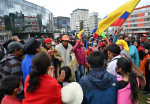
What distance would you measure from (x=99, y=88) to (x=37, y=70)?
85cm

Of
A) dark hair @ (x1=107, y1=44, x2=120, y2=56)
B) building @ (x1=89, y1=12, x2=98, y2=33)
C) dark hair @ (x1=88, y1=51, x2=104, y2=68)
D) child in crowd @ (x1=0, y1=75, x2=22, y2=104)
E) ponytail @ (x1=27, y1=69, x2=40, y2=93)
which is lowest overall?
child in crowd @ (x1=0, y1=75, x2=22, y2=104)

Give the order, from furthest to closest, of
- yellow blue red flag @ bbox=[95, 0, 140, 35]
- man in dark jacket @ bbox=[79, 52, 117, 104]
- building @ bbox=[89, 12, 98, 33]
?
building @ bbox=[89, 12, 98, 33] → yellow blue red flag @ bbox=[95, 0, 140, 35] → man in dark jacket @ bbox=[79, 52, 117, 104]

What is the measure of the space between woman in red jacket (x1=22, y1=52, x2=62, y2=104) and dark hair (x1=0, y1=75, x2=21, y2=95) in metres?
0.48

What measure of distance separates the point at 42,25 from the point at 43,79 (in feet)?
190

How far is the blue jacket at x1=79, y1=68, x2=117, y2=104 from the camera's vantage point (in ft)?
5.09

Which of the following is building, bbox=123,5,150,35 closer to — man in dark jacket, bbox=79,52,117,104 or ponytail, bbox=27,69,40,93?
man in dark jacket, bbox=79,52,117,104

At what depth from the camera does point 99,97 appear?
158 centimetres

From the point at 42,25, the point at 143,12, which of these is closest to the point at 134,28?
the point at 143,12

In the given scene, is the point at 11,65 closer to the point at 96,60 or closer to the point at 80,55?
the point at 96,60

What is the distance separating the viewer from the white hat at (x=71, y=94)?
4.58 feet

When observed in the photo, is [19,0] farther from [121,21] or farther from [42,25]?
[121,21]

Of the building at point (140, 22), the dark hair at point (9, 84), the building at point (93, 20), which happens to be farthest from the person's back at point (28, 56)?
the building at point (93, 20)

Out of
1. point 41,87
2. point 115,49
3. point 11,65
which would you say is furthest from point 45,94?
point 115,49

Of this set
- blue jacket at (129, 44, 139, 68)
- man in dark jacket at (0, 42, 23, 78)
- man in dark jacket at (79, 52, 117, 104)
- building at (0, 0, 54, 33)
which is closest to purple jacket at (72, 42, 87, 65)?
blue jacket at (129, 44, 139, 68)
